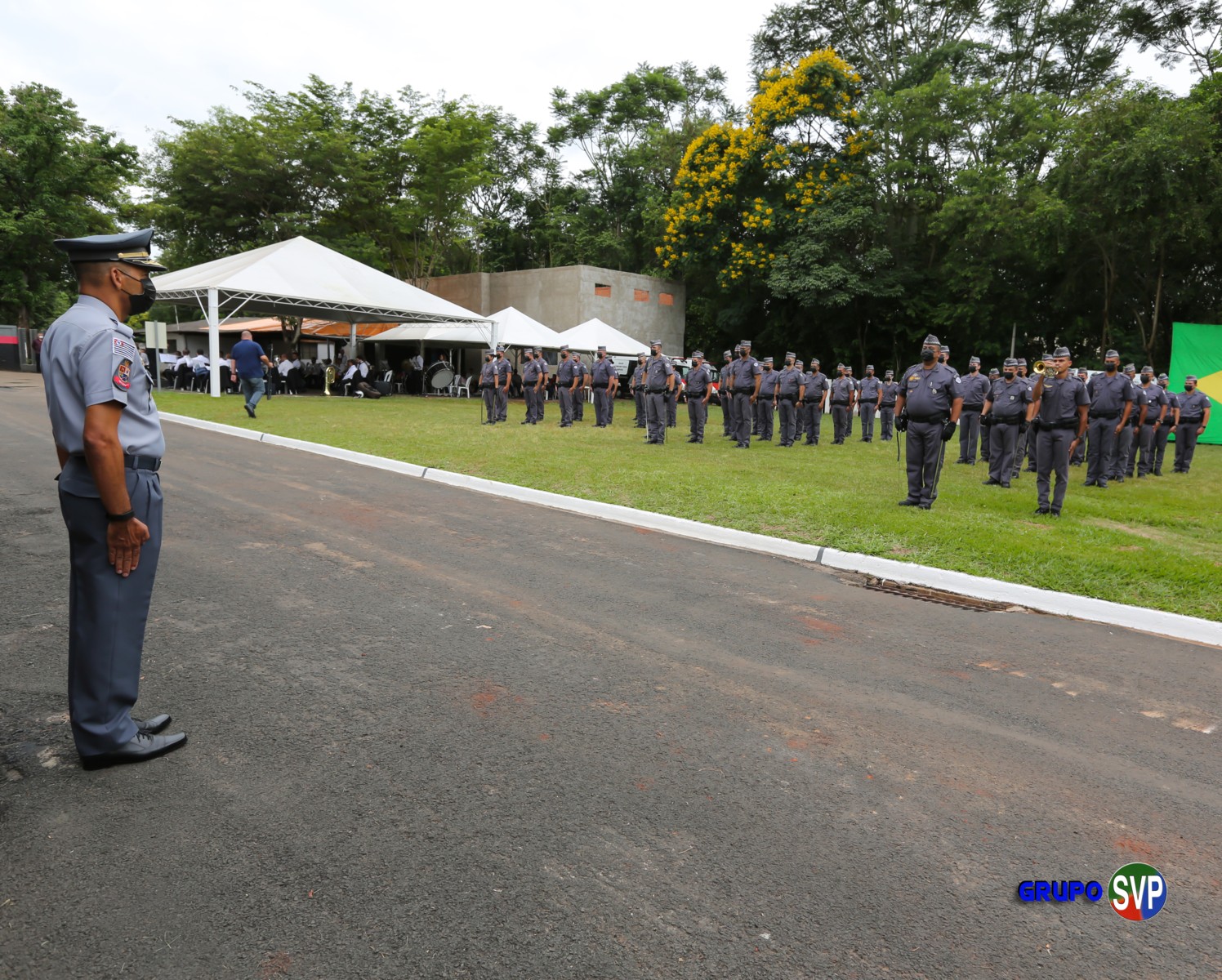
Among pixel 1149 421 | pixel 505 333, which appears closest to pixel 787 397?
pixel 1149 421

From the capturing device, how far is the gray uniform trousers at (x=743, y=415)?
52.1 feet

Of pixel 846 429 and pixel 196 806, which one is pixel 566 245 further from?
pixel 196 806

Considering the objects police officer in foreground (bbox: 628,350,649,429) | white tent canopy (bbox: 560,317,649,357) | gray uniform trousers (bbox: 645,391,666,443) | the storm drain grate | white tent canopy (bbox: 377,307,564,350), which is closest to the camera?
the storm drain grate

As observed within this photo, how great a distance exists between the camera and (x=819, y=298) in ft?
103

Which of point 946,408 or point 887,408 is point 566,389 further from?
point 946,408

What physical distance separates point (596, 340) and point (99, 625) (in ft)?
81.2

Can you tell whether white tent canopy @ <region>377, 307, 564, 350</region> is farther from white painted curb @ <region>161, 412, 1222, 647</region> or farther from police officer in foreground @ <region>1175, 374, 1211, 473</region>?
white painted curb @ <region>161, 412, 1222, 647</region>

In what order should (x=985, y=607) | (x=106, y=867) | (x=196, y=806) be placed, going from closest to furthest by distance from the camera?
1. (x=106, y=867)
2. (x=196, y=806)
3. (x=985, y=607)

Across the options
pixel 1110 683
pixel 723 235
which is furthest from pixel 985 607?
pixel 723 235

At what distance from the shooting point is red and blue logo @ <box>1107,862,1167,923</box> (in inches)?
100

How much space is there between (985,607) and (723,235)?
30478 mm

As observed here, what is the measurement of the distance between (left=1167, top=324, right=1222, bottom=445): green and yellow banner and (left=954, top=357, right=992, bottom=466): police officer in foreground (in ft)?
40.6

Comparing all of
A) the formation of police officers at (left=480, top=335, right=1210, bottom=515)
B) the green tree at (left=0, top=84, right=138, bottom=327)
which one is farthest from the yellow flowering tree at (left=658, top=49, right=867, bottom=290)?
the green tree at (left=0, top=84, right=138, bottom=327)

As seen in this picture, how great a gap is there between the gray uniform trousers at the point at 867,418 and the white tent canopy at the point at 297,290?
47.8 ft
